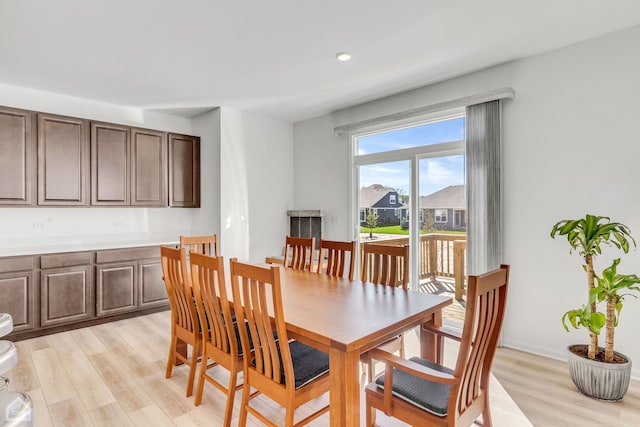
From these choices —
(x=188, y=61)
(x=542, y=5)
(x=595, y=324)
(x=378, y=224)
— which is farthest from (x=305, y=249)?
(x=542, y=5)

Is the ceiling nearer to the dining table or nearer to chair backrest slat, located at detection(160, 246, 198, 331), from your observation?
chair backrest slat, located at detection(160, 246, 198, 331)

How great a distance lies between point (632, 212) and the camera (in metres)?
2.62

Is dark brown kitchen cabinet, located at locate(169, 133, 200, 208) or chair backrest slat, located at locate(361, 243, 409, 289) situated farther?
dark brown kitchen cabinet, located at locate(169, 133, 200, 208)

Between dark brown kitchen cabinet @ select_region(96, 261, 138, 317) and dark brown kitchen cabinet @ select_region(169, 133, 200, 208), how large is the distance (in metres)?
1.03

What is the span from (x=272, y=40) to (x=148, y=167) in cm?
261

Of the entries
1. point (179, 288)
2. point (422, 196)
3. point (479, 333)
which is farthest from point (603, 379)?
point (179, 288)

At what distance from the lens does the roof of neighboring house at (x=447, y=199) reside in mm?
3639

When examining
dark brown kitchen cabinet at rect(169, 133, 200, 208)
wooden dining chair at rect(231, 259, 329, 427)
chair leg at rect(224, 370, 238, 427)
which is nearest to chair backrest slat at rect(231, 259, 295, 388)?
wooden dining chair at rect(231, 259, 329, 427)

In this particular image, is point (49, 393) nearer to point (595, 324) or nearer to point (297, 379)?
point (297, 379)

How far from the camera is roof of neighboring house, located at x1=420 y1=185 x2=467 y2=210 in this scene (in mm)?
3639

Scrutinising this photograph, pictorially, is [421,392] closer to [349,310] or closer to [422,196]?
[349,310]

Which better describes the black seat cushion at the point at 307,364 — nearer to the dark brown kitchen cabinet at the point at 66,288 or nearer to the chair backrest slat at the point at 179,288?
the chair backrest slat at the point at 179,288

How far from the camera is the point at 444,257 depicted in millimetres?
3803

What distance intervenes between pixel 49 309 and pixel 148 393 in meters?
1.96
